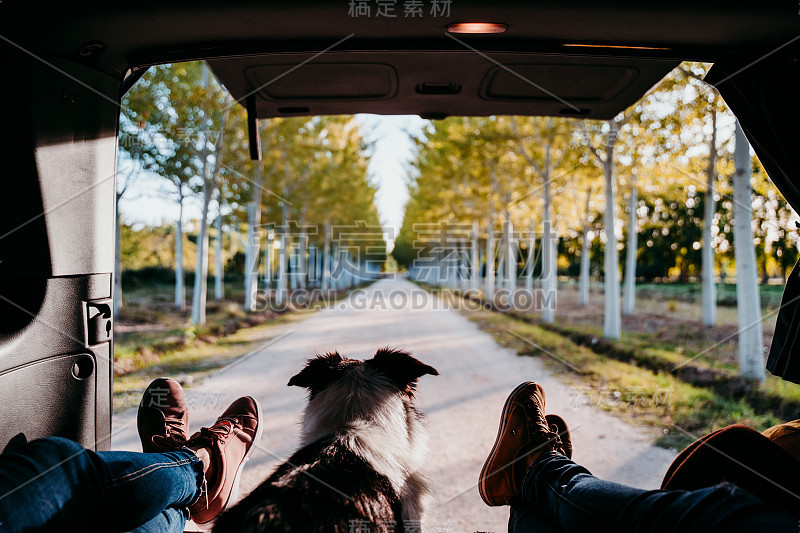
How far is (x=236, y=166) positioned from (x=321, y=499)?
14.0m

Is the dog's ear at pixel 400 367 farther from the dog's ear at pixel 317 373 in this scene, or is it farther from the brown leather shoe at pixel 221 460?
the brown leather shoe at pixel 221 460

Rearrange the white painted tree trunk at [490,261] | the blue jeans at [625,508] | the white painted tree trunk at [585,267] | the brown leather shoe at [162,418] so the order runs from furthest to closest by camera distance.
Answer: the white painted tree trunk at [490,261], the white painted tree trunk at [585,267], the brown leather shoe at [162,418], the blue jeans at [625,508]

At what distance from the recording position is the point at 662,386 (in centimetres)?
629

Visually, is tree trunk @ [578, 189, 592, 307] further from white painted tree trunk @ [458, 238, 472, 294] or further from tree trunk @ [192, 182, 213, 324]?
tree trunk @ [192, 182, 213, 324]

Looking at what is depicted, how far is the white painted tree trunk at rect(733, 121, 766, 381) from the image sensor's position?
640cm

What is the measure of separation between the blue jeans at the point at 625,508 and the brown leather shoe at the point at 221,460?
150 centimetres

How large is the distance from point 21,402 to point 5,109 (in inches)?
44.8

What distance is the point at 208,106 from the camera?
35.1ft

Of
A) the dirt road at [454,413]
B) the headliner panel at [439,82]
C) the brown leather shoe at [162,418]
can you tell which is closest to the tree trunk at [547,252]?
the dirt road at [454,413]

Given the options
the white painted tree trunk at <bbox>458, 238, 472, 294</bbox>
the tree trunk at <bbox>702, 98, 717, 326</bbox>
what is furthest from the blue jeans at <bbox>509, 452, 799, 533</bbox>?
the white painted tree trunk at <bbox>458, 238, 472, 294</bbox>

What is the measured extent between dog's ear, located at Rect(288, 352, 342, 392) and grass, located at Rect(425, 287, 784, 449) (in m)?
3.90

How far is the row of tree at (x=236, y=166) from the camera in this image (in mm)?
10430

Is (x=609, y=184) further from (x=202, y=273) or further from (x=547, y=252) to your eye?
(x=202, y=273)

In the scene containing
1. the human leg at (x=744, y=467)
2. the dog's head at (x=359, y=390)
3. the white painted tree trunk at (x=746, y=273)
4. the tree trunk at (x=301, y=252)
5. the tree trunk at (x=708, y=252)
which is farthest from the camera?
the tree trunk at (x=301, y=252)
